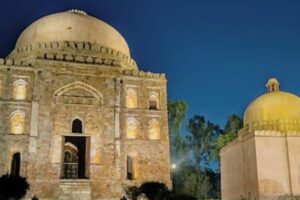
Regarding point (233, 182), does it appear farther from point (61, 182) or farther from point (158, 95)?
point (61, 182)

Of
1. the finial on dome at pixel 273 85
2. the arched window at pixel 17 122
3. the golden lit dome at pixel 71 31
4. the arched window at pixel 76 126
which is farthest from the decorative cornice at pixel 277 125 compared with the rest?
the arched window at pixel 17 122

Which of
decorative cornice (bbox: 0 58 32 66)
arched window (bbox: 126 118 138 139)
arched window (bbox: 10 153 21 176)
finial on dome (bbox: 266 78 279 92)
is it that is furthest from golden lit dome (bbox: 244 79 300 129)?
arched window (bbox: 10 153 21 176)

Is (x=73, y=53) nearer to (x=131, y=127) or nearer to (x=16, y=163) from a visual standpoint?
(x=131, y=127)

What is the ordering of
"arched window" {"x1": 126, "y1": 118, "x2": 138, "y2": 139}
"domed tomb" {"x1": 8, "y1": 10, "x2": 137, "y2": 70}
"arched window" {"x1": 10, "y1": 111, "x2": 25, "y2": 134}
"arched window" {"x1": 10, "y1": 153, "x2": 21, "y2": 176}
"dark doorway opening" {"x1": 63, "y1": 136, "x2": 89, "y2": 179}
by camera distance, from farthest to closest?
"dark doorway opening" {"x1": 63, "y1": 136, "x2": 89, "y2": 179}, "domed tomb" {"x1": 8, "y1": 10, "x2": 137, "y2": 70}, "arched window" {"x1": 126, "y1": 118, "x2": 138, "y2": 139}, "arched window" {"x1": 10, "y1": 153, "x2": 21, "y2": 176}, "arched window" {"x1": 10, "y1": 111, "x2": 25, "y2": 134}

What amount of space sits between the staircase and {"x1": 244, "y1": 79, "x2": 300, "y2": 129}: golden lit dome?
351 inches

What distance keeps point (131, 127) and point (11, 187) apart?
8.23 meters

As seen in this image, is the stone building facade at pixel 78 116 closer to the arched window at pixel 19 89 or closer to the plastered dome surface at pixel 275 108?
the arched window at pixel 19 89

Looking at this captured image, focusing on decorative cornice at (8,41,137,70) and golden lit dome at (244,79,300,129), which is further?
decorative cornice at (8,41,137,70)

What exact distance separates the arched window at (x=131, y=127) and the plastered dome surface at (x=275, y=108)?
6.08 metres

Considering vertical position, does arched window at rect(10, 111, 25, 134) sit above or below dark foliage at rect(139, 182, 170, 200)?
above

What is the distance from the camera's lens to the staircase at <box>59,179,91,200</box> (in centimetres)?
2194

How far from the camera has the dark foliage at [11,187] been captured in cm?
1772

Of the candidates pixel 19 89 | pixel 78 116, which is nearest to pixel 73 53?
pixel 19 89

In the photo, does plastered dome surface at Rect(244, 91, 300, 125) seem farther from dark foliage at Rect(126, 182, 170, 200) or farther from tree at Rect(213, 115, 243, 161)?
tree at Rect(213, 115, 243, 161)
